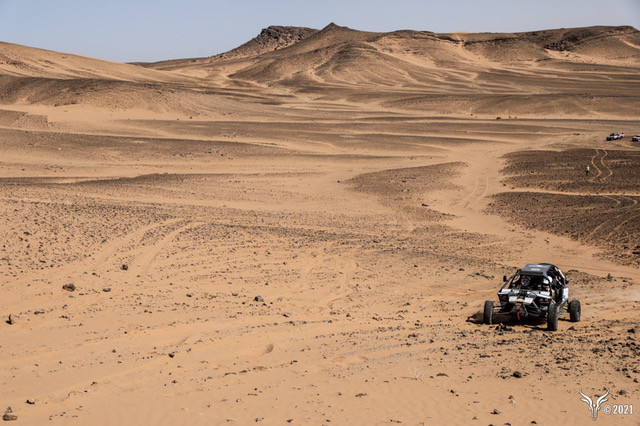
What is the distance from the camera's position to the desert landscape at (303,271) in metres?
8.98

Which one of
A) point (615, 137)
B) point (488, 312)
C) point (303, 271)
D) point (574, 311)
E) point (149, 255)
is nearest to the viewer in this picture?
point (488, 312)

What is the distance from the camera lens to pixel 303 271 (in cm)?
1598

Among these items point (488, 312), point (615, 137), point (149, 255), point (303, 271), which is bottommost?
A: point (303, 271)

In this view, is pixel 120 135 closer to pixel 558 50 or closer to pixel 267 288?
pixel 267 288

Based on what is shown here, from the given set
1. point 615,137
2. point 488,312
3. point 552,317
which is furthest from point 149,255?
point 615,137

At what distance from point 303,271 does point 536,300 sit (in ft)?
18.4

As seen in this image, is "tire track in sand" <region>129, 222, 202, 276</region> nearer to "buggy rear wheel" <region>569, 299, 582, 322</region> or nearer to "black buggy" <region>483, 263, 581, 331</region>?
"black buggy" <region>483, 263, 581, 331</region>

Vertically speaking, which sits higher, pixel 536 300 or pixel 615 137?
pixel 615 137

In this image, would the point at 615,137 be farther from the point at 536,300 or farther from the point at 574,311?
the point at 536,300

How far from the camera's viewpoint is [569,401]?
8703 millimetres

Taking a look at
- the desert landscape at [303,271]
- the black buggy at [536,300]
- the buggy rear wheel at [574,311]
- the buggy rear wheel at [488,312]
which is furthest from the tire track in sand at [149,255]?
the buggy rear wheel at [574,311]

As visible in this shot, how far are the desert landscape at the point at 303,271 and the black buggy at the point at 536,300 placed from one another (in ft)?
1.01

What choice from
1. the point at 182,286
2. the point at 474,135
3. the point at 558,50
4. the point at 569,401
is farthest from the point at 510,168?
the point at 558,50

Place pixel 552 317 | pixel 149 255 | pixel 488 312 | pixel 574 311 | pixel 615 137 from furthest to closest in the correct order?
1. pixel 615 137
2. pixel 149 255
3. pixel 574 311
4. pixel 488 312
5. pixel 552 317
